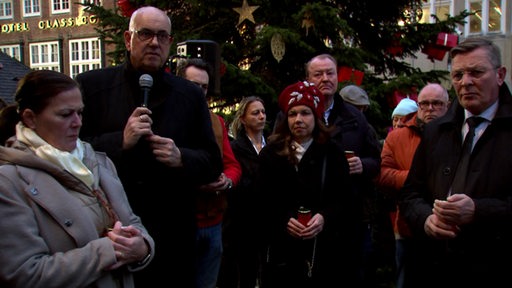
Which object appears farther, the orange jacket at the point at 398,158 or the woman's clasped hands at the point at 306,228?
the orange jacket at the point at 398,158

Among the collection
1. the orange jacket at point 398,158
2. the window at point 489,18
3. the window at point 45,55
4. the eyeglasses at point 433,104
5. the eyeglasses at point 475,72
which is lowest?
A: the orange jacket at point 398,158

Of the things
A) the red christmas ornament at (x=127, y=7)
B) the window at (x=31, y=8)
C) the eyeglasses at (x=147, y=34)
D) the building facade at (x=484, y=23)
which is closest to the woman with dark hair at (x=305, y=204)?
the eyeglasses at (x=147, y=34)

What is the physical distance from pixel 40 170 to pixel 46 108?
299mm

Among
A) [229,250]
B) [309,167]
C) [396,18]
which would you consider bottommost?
[229,250]

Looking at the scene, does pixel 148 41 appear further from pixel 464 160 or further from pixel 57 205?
pixel 464 160

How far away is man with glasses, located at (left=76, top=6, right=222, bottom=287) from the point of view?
2869mm

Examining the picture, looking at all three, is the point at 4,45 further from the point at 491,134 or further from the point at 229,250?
the point at 491,134

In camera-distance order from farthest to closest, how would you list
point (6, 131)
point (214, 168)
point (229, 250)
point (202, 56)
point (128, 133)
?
point (202, 56), point (229, 250), point (214, 168), point (128, 133), point (6, 131)

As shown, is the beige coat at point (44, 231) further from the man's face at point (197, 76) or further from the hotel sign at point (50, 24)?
the hotel sign at point (50, 24)

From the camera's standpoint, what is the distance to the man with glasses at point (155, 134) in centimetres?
287

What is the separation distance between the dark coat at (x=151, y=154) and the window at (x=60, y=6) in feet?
113

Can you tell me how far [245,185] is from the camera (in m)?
4.87

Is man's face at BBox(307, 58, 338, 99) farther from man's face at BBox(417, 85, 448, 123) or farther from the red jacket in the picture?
the red jacket

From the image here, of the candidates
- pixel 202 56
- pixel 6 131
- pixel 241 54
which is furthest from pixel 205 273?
pixel 241 54
